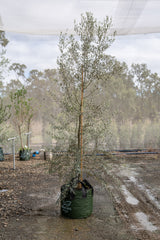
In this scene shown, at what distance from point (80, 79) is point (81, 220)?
1763 millimetres

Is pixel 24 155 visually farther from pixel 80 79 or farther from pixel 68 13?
pixel 80 79

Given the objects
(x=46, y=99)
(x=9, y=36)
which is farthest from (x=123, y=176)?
(x=9, y=36)

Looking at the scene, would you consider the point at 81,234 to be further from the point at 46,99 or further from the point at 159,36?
the point at 159,36

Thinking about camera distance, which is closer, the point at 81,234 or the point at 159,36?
the point at 81,234

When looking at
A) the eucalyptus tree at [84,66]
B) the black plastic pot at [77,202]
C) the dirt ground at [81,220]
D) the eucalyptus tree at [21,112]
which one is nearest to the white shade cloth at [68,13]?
the eucalyptus tree at [84,66]

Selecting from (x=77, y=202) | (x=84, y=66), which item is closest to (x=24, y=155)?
(x=77, y=202)

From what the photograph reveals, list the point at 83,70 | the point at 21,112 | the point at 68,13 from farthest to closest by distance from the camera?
the point at 21,112 → the point at 68,13 → the point at 83,70

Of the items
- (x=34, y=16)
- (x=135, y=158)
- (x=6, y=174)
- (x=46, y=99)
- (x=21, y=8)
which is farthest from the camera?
(x=46, y=99)

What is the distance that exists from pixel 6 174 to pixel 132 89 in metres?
5.77

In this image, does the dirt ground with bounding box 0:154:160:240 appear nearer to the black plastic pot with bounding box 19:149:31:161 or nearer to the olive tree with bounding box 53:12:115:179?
the olive tree with bounding box 53:12:115:179

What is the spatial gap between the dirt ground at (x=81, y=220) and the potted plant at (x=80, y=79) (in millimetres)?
246

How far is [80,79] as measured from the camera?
3.38 metres

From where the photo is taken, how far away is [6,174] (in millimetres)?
5945

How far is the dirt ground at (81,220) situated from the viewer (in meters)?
2.87
